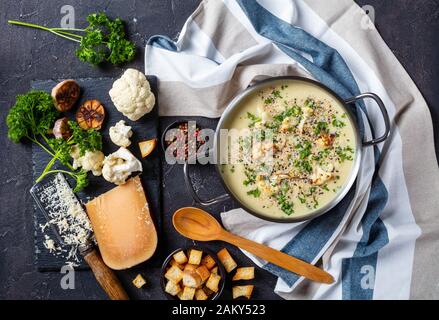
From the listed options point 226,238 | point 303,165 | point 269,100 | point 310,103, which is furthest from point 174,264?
point 310,103

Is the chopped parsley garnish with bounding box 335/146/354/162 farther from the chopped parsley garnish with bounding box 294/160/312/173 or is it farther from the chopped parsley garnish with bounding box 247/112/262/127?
the chopped parsley garnish with bounding box 247/112/262/127

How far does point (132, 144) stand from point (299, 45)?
1227mm

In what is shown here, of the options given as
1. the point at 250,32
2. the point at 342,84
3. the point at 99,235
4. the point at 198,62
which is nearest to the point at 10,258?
the point at 99,235

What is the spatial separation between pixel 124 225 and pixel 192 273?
21.5 inches

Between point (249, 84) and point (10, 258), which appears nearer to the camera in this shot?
point (249, 84)

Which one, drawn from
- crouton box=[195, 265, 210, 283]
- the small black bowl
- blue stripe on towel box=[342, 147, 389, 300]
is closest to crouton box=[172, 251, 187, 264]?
crouton box=[195, 265, 210, 283]

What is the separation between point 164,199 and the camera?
10.8ft

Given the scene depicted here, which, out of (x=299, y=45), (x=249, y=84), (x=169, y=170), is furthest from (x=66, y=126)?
(x=299, y=45)

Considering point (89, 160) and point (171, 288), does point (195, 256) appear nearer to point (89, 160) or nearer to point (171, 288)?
point (171, 288)

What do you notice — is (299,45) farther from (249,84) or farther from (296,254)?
(296,254)

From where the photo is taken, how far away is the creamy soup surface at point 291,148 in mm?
2918

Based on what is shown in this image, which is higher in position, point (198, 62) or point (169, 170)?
point (198, 62)

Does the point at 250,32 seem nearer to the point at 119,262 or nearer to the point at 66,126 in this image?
the point at 66,126

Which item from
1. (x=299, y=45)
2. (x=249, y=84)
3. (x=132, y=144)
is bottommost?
(x=132, y=144)
